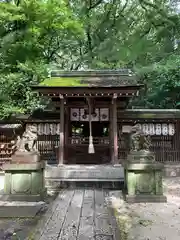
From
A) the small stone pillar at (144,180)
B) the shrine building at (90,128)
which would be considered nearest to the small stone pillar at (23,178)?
the small stone pillar at (144,180)

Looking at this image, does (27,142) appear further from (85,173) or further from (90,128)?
(90,128)

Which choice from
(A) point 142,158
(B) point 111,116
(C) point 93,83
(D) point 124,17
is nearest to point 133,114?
(B) point 111,116

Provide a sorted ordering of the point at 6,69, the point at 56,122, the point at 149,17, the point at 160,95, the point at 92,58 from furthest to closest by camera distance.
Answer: the point at 92,58 < the point at 160,95 < the point at 149,17 < the point at 6,69 < the point at 56,122

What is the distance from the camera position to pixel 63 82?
543 inches

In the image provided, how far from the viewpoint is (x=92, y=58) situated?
888 inches

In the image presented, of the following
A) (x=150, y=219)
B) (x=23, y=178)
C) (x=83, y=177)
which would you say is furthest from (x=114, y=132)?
(x=150, y=219)

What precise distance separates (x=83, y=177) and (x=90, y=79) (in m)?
5.71

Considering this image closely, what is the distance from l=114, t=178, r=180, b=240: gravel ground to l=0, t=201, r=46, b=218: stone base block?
6.60 ft

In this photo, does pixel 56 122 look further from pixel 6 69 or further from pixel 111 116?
pixel 6 69

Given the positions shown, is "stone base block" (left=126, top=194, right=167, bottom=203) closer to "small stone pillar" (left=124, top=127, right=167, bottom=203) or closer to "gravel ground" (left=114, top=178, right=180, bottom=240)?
"small stone pillar" (left=124, top=127, right=167, bottom=203)

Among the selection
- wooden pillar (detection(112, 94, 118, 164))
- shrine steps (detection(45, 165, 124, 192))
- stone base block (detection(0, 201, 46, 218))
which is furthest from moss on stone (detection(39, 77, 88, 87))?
stone base block (detection(0, 201, 46, 218))

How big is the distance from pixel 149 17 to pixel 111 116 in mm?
9171

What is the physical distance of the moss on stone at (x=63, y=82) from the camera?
1294 cm

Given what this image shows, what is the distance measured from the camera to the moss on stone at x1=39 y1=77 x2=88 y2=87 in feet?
42.4
